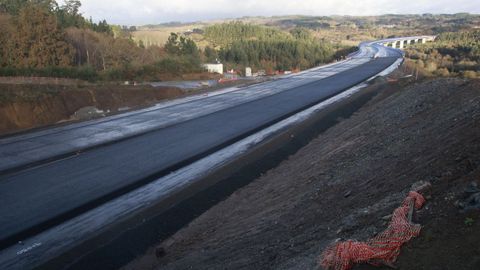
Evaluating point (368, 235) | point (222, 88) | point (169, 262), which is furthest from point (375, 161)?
point (222, 88)

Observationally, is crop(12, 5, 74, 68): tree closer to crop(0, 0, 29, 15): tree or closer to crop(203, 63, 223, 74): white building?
crop(0, 0, 29, 15): tree

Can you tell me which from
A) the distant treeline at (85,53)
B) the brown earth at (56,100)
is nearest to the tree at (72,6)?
the distant treeline at (85,53)

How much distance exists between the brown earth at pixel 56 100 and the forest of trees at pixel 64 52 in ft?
26.0

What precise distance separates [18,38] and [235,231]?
40.2m

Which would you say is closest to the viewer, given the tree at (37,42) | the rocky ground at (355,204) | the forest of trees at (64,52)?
the rocky ground at (355,204)

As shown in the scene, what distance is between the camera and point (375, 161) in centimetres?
1301

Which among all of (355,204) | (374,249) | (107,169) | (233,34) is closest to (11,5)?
(233,34)

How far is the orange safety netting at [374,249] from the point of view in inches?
251

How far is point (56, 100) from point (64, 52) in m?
21.6

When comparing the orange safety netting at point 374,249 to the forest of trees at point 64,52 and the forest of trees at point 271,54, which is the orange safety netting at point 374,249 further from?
the forest of trees at point 271,54

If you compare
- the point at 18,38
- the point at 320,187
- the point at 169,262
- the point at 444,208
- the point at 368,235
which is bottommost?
the point at 169,262

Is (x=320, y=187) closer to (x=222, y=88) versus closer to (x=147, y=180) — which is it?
(x=147, y=180)

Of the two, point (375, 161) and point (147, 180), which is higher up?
point (375, 161)

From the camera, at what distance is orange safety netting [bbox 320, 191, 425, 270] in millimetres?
6371
